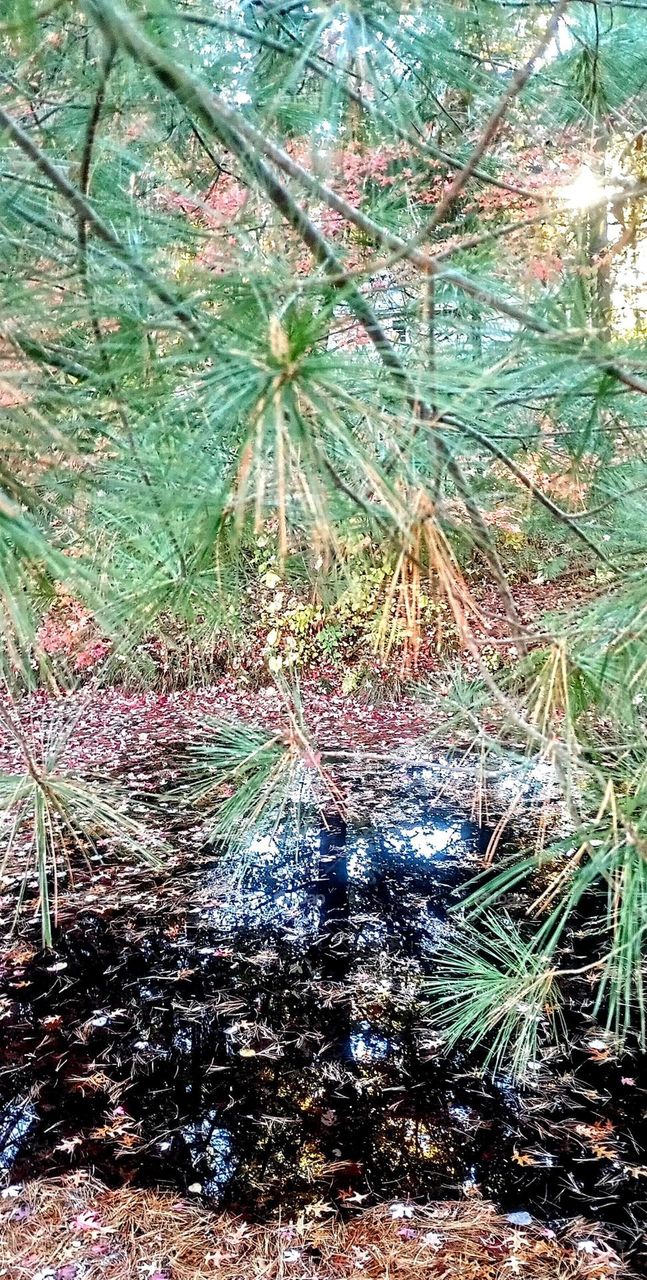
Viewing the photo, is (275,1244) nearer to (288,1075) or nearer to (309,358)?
(288,1075)

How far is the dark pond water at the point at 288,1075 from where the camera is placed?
151cm

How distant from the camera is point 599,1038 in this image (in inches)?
72.8

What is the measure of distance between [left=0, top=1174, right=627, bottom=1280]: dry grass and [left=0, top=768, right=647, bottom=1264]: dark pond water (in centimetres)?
5

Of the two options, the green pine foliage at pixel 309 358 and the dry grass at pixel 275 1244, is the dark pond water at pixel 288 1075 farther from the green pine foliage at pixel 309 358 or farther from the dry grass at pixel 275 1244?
the green pine foliage at pixel 309 358

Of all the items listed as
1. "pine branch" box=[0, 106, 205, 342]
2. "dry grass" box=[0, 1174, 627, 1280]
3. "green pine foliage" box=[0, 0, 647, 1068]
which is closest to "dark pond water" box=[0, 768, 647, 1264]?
"dry grass" box=[0, 1174, 627, 1280]

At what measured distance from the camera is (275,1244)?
1.37 meters

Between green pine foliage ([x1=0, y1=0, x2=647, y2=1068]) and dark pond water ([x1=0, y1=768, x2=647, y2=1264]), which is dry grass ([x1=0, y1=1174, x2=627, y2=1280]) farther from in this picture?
green pine foliage ([x1=0, y1=0, x2=647, y2=1068])

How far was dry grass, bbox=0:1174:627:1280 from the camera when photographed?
4.25 feet

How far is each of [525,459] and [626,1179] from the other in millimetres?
1362

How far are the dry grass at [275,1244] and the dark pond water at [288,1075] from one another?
0.17ft

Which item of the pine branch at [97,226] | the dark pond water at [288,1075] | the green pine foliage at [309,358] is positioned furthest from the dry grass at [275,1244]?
the pine branch at [97,226]

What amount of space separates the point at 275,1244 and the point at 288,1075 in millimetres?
425

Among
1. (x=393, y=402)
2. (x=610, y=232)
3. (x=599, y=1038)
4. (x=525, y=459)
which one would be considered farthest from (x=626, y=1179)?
→ (x=610, y=232)

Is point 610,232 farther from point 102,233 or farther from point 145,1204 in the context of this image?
point 145,1204
